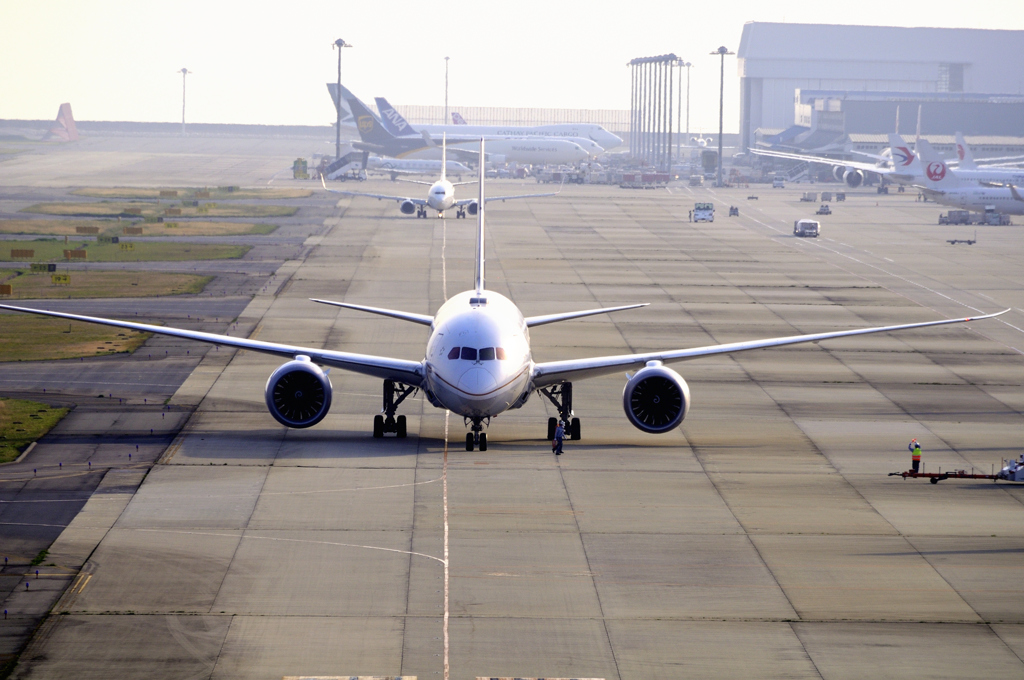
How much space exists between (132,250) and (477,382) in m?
65.6

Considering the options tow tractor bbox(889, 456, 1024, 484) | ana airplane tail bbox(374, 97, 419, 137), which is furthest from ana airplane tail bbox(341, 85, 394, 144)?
tow tractor bbox(889, 456, 1024, 484)

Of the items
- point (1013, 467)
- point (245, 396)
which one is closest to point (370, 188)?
point (245, 396)

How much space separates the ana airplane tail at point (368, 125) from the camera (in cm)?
18825

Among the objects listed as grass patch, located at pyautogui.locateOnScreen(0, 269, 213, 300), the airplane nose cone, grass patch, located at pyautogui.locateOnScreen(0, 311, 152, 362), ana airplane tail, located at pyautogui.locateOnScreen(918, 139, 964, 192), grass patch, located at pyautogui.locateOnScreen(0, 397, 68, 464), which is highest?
ana airplane tail, located at pyautogui.locateOnScreen(918, 139, 964, 192)

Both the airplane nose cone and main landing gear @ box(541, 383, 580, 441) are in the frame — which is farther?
main landing gear @ box(541, 383, 580, 441)

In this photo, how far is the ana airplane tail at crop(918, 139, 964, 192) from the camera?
126m

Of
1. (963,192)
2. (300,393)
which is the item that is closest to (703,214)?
(963,192)

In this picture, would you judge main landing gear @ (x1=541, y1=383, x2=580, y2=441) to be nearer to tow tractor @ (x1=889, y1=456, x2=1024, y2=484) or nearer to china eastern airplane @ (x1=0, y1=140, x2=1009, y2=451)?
china eastern airplane @ (x1=0, y1=140, x2=1009, y2=451)

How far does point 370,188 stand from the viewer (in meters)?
166

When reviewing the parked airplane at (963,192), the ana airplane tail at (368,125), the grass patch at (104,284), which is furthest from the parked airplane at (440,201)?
the ana airplane tail at (368,125)

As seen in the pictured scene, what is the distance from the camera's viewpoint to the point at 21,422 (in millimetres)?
38156

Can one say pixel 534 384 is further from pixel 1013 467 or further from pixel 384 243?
pixel 384 243

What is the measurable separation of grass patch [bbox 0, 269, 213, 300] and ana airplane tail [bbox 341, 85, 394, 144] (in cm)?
11354

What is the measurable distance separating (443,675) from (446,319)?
1513 centimetres
